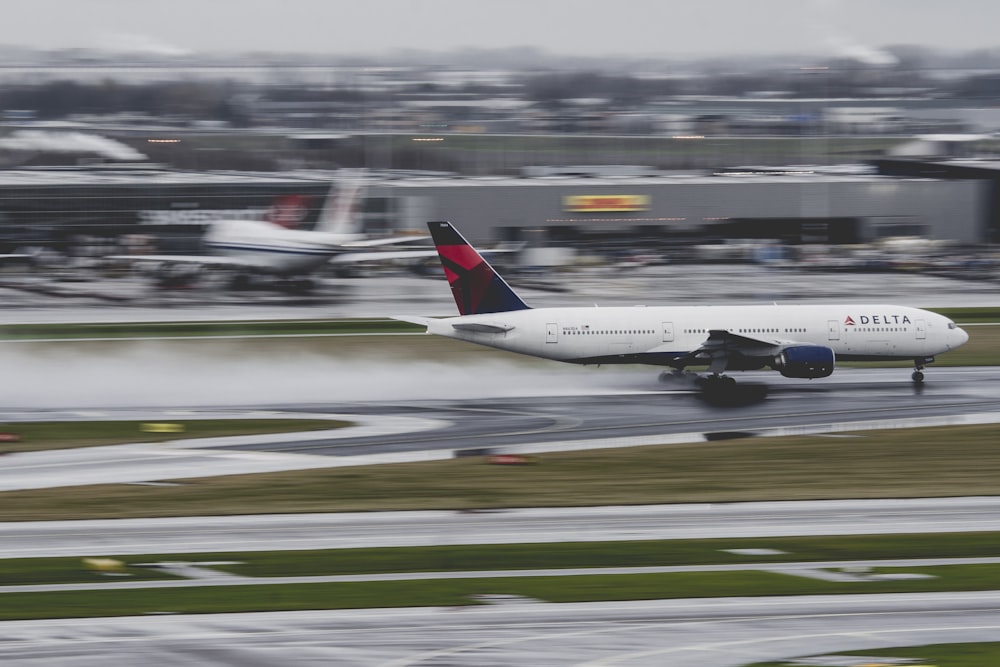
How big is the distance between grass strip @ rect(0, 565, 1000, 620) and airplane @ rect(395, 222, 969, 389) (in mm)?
25666

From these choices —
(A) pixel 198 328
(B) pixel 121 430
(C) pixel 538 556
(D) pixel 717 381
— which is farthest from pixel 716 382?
(A) pixel 198 328

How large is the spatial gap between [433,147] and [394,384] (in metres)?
92.7

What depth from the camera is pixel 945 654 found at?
68.2 ft

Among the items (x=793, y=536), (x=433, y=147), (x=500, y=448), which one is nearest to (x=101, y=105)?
(x=433, y=147)

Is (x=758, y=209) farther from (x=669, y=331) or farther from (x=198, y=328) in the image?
(x=669, y=331)

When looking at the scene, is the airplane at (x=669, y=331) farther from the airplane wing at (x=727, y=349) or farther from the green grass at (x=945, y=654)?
the green grass at (x=945, y=654)

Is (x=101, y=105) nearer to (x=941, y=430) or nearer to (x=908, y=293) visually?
(x=908, y=293)

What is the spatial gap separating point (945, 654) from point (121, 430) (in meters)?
31.6

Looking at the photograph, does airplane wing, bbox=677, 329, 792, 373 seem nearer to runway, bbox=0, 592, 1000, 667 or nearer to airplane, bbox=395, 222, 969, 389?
airplane, bbox=395, 222, 969, 389

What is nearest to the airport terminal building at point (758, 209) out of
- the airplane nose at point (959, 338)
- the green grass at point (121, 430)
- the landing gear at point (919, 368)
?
the airplane nose at point (959, 338)

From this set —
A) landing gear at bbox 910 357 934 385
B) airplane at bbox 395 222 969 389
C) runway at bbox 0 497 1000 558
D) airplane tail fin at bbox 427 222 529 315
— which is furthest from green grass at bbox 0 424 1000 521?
airplane tail fin at bbox 427 222 529 315

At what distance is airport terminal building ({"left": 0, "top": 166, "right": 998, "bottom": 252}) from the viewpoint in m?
122

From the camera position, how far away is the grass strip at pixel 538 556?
2664 centimetres

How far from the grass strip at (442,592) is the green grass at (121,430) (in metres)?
17.5
